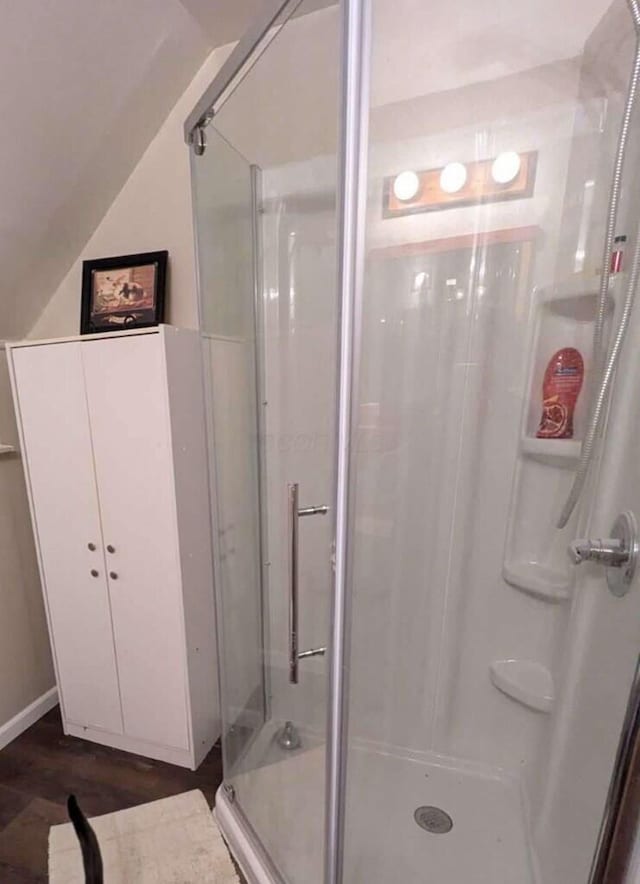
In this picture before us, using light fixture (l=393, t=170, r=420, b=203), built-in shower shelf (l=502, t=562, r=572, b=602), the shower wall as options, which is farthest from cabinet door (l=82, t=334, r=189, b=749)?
built-in shower shelf (l=502, t=562, r=572, b=602)

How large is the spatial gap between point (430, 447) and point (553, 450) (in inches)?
14.1

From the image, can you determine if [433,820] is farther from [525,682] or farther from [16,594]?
[16,594]

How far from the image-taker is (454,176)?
4.03ft

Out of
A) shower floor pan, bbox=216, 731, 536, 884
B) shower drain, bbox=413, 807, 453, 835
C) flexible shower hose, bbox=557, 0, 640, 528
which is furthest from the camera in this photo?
shower drain, bbox=413, 807, 453, 835

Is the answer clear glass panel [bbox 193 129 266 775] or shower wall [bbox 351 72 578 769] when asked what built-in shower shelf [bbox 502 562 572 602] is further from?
clear glass panel [bbox 193 129 266 775]

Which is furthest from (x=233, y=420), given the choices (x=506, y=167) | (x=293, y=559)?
(x=506, y=167)

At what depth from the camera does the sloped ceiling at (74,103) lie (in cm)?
115

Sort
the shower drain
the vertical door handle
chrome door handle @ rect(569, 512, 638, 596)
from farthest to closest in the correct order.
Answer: the shower drain < the vertical door handle < chrome door handle @ rect(569, 512, 638, 596)

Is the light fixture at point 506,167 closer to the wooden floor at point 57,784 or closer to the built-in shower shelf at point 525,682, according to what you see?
the built-in shower shelf at point 525,682

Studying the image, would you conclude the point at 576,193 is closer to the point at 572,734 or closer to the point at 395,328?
the point at 395,328

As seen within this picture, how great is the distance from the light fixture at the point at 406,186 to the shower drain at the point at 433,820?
6.15ft

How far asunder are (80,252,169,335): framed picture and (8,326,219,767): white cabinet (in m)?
0.32

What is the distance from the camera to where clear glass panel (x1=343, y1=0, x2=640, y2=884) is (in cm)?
106

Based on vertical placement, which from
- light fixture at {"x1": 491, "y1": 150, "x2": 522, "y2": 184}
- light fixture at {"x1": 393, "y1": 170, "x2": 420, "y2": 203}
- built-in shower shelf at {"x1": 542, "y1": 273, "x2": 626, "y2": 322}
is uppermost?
light fixture at {"x1": 491, "y1": 150, "x2": 522, "y2": 184}
